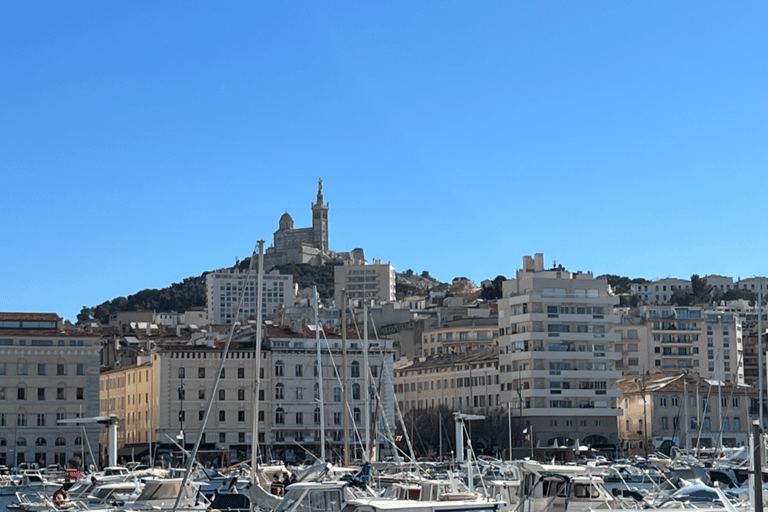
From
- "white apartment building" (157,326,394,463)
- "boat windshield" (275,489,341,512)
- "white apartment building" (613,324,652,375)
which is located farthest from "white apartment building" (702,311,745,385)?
"boat windshield" (275,489,341,512)

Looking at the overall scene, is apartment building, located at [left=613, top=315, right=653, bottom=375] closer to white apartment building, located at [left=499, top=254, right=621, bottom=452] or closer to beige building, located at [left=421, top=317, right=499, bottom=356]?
beige building, located at [left=421, top=317, right=499, bottom=356]

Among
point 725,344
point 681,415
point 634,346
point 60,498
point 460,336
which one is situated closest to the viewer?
point 60,498

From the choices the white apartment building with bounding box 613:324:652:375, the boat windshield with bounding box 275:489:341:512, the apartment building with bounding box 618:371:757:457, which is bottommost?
the apartment building with bounding box 618:371:757:457

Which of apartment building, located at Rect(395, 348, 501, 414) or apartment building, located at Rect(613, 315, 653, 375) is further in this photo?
apartment building, located at Rect(613, 315, 653, 375)

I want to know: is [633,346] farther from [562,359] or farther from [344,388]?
[344,388]

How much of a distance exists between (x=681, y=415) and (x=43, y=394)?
55.3 metres

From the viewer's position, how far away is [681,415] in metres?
128

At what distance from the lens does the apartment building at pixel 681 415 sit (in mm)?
128500

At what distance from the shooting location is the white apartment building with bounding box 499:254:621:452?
12638 cm

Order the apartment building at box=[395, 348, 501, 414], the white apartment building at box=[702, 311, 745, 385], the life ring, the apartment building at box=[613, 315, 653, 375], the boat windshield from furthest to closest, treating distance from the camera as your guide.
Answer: the white apartment building at box=[702, 311, 745, 385] < the apartment building at box=[613, 315, 653, 375] < the apartment building at box=[395, 348, 501, 414] < the life ring < the boat windshield

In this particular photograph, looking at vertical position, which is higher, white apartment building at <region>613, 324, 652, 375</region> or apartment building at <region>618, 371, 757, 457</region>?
white apartment building at <region>613, 324, 652, 375</region>

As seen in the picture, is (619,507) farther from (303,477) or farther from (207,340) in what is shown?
(207,340)

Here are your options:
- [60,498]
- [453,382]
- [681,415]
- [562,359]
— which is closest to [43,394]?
[453,382]

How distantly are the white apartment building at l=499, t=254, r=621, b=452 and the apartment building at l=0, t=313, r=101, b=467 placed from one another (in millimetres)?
37220
